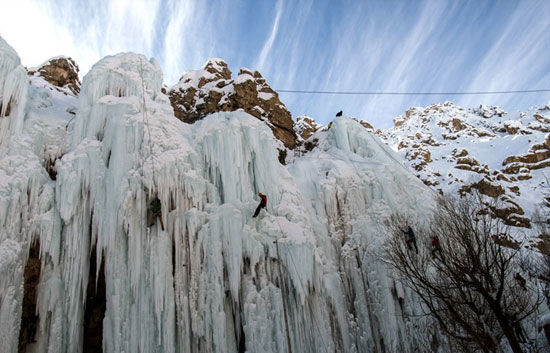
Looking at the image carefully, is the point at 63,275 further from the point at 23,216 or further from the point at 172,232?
the point at 172,232

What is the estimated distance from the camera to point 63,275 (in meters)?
6.46

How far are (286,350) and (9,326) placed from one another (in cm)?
569

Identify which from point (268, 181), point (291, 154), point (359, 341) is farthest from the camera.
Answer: point (291, 154)

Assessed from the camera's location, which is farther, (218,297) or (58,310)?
(218,297)

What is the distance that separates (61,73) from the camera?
1605 centimetres

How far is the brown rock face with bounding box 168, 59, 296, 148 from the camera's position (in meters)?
16.1

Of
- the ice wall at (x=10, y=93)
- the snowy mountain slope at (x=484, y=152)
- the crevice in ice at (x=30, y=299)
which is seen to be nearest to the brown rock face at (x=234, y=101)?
the ice wall at (x=10, y=93)

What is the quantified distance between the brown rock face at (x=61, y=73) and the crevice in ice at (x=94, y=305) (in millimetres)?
13322

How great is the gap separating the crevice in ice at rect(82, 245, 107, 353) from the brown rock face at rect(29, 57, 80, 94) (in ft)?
43.7

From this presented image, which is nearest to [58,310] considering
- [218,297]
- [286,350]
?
[218,297]

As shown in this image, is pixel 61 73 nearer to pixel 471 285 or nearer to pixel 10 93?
pixel 10 93

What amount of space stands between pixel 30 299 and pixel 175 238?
3.14 m

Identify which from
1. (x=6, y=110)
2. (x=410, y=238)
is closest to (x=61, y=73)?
(x=6, y=110)

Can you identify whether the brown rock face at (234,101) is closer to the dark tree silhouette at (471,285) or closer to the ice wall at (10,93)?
the ice wall at (10,93)
